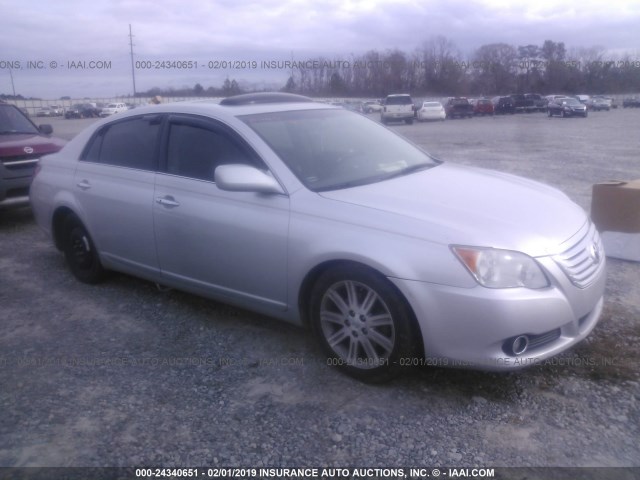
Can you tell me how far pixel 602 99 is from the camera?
51.5m

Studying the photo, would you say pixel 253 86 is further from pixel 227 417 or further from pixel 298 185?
pixel 227 417

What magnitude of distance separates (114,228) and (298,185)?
1.89 m

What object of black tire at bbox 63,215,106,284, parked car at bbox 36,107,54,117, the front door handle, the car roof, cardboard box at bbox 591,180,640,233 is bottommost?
parked car at bbox 36,107,54,117

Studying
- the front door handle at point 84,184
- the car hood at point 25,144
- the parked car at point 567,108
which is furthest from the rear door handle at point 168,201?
the parked car at point 567,108

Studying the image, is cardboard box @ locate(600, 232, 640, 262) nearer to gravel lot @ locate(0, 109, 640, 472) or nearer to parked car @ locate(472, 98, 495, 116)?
gravel lot @ locate(0, 109, 640, 472)

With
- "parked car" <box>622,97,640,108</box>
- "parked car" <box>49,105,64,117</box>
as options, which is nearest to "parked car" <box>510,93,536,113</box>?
"parked car" <box>622,97,640,108</box>

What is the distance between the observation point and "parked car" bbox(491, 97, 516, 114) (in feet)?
137

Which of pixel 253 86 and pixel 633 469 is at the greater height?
pixel 253 86

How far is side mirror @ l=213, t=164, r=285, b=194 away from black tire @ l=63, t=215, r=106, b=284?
2.06 meters

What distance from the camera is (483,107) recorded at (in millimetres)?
42094

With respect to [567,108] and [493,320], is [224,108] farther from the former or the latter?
[567,108]

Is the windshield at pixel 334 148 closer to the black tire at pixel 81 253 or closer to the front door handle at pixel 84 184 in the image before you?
Result: the front door handle at pixel 84 184

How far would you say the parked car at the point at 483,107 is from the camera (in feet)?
137

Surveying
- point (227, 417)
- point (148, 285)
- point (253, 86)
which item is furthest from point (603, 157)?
point (227, 417)
